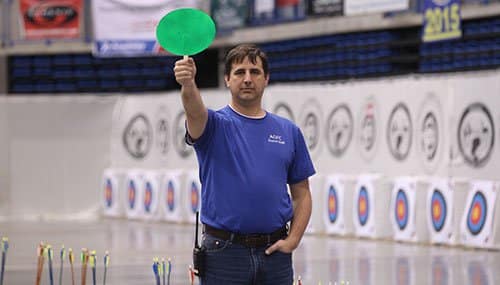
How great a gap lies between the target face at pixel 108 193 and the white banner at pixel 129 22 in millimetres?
3270

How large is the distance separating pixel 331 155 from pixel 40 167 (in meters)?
7.63

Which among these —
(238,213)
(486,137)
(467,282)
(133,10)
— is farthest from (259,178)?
(133,10)

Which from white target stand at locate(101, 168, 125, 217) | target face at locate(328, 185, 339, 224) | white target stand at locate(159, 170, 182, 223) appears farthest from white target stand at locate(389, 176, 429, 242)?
white target stand at locate(101, 168, 125, 217)

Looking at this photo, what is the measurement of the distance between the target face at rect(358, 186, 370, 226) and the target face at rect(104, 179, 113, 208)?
25.9ft

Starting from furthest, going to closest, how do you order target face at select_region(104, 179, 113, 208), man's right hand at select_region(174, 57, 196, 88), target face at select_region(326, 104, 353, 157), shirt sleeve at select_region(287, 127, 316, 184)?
target face at select_region(104, 179, 113, 208) → target face at select_region(326, 104, 353, 157) → shirt sleeve at select_region(287, 127, 316, 184) → man's right hand at select_region(174, 57, 196, 88)

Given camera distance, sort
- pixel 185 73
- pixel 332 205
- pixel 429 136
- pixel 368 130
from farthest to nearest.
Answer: pixel 332 205, pixel 368 130, pixel 429 136, pixel 185 73

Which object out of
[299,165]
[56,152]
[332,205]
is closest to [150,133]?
[56,152]

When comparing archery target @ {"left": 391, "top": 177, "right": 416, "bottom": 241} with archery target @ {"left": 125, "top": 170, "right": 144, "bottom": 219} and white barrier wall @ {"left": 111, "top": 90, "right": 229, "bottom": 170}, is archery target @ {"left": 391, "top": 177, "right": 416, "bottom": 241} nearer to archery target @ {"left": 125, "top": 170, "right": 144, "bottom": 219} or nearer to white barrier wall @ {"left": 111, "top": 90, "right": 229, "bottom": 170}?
white barrier wall @ {"left": 111, "top": 90, "right": 229, "bottom": 170}

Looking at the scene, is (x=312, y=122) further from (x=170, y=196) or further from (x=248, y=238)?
(x=248, y=238)

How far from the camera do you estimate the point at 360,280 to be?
14.8m

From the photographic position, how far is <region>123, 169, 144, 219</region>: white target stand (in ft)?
89.5

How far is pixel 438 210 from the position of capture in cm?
1962

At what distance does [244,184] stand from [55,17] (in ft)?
85.8

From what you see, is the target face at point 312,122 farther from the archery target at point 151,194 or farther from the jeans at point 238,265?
the jeans at point 238,265
